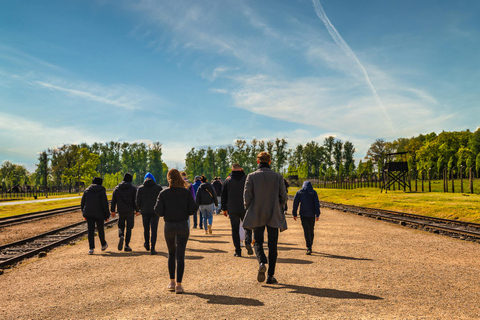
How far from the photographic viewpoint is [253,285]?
657 centimetres

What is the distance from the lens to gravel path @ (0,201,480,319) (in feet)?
17.3

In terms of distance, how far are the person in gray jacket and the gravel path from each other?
26.8 inches

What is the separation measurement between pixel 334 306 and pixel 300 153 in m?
130

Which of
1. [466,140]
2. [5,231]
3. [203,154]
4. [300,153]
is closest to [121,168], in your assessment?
[203,154]

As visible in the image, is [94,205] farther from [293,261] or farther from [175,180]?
[293,261]

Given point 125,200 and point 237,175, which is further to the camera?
point 125,200

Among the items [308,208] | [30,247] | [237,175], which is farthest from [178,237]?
[30,247]

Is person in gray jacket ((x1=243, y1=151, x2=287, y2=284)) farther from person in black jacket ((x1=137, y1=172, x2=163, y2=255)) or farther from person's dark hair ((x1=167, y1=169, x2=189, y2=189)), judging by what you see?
person in black jacket ((x1=137, y1=172, x2=163, y2=255))

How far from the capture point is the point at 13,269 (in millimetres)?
8875

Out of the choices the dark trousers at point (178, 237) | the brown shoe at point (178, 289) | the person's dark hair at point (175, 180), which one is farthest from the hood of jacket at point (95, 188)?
the brown shoe at point (178, 289)

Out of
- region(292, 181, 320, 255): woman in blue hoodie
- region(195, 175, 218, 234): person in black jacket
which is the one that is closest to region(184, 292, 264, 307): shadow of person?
region(292, 181, 320, 255): woman in blue hoodie

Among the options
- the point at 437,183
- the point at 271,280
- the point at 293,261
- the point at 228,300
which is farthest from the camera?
the point at 437,183

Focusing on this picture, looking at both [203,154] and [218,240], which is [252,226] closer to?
[218,240]

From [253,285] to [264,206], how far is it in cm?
142
